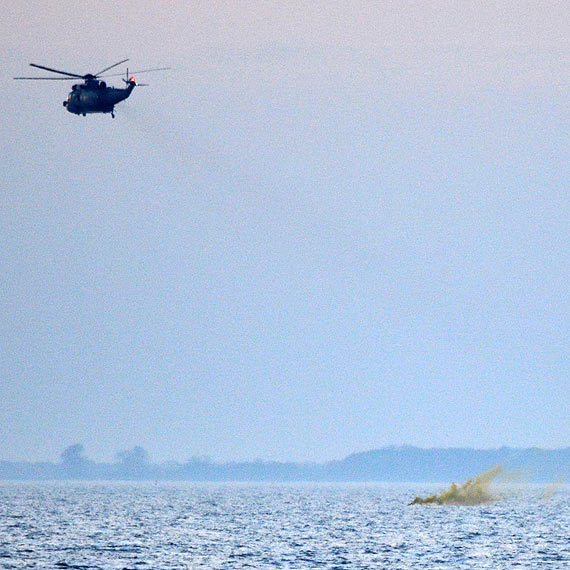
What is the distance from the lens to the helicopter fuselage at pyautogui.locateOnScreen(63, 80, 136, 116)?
146 metres

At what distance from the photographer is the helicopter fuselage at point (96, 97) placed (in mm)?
145500

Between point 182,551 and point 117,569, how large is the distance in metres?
18.9

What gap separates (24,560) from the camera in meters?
107

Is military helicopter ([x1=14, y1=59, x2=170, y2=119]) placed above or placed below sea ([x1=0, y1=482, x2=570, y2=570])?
above

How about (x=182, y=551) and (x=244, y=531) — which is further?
(x=244, y=531)

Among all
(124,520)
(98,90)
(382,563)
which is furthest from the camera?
(124,520)

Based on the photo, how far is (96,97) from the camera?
14600cm

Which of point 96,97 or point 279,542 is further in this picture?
point 96,97

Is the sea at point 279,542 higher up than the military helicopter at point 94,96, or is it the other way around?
the military helicopter at point 94,96

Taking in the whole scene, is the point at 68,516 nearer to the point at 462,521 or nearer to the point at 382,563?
the point at 462,521

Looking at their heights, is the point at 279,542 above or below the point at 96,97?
below

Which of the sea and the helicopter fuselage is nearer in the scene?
the sea

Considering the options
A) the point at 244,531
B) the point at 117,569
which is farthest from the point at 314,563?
the point at 244,531

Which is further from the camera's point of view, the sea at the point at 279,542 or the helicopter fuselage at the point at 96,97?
the helicopter fuselage at the point at 96,97
